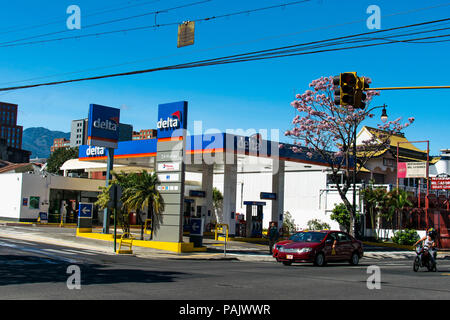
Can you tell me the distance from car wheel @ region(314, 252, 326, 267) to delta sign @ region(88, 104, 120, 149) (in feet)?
52.2

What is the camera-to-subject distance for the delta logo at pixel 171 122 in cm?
2542

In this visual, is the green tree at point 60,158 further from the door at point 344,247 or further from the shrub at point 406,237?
the door at point 344,247

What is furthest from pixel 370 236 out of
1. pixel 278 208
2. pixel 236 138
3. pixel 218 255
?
pixel 218 255

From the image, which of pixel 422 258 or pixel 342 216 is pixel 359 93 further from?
pixel 342 216

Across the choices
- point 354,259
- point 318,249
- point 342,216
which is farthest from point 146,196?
point 342,216

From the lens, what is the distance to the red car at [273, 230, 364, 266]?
20016 mm

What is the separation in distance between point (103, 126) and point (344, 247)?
16349mm

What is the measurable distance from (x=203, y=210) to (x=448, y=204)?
20228mm

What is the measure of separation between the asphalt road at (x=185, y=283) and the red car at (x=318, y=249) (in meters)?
2.29

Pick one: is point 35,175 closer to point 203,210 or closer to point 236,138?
point 203,210

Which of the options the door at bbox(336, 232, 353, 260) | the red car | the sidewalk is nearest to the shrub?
the sidewalk

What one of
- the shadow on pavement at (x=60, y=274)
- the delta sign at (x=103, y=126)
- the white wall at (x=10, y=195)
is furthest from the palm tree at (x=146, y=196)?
the white wall at (x=10, y=195)

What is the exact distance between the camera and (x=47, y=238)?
2814cm

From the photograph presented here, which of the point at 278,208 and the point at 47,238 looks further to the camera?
the point at 278,208
